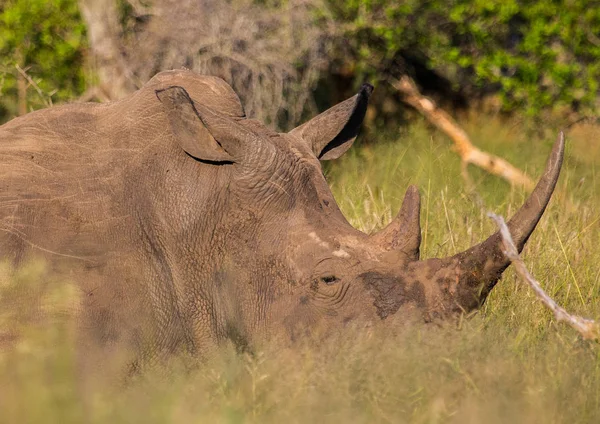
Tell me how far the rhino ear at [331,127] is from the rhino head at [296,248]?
0.65 m

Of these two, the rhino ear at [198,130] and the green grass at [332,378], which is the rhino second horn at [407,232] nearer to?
the green grass at [332,378]

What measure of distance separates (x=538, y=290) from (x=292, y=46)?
250 inches

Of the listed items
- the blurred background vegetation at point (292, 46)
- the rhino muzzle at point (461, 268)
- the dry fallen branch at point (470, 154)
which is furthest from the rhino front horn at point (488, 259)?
the blurred background vegetation at point (292, 46)

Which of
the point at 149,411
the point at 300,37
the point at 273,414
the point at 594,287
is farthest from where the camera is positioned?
Result: the point at 300,37

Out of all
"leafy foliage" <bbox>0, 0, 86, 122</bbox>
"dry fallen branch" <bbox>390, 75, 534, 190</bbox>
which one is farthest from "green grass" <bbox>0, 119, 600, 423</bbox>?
"leafy foliage" <bbox>0, 0, 86, 122</bbox>

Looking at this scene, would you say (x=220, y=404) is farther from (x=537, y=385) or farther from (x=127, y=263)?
(x=537, y=385)

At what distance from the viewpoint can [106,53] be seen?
9.99 m

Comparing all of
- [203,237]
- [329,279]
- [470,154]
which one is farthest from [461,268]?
[470,154]

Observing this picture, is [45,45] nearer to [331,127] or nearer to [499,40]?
[499,40]

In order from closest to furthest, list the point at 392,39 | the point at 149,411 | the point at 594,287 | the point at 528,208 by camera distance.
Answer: the point at 149,411
the point at 528,208
the point at 594,287
the point at 392,39

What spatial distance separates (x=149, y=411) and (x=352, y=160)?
19.9 feet

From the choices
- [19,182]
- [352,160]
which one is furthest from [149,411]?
[352,160]

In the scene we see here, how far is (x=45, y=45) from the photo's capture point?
35.4ft

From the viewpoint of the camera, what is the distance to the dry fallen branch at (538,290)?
412cm
